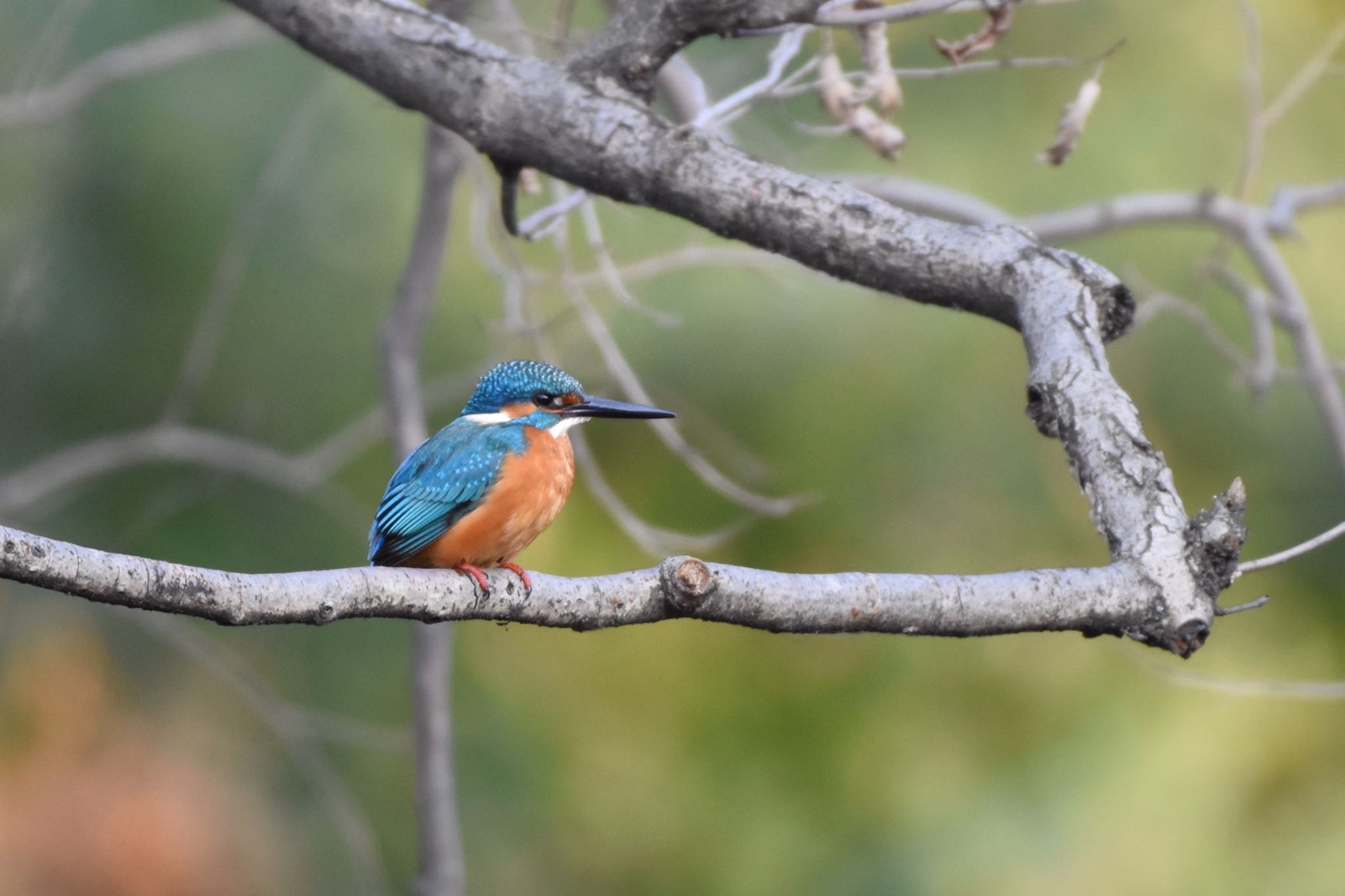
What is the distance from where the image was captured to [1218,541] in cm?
188

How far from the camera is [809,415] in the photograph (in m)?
5.69

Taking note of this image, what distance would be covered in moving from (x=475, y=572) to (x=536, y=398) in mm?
713

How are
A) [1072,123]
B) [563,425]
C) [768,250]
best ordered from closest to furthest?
[768,250]
[1072,123]
[563,425]

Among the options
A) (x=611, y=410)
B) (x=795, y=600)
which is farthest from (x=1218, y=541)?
(x=611, y=410)

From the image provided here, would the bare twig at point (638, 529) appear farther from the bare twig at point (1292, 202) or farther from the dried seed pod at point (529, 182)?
the bare twig at point (1292, 202)

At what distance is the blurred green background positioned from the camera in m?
5.42

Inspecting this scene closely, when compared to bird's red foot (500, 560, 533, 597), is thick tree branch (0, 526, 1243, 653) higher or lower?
higher

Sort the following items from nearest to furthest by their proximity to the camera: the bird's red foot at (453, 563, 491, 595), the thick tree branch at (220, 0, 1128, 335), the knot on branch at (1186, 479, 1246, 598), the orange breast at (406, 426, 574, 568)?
the knot on branch at (1186, 479, 1246, 598) < the bird's red foot at (453, 563, 491, 595) < the thick tree branch at (220, 0, 1128, 335) < the orange breast at (406, 426, 574, 568)

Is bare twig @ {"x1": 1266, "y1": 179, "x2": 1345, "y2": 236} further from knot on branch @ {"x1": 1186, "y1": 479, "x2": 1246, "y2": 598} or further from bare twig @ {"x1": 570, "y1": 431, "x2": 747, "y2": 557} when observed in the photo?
knot on branch @ {"x1": 1186, "y1": 479, "x2": 1246, "y2": 598}

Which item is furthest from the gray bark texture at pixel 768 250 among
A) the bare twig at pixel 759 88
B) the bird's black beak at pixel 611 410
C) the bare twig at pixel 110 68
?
the bare twig at pixel 110 68

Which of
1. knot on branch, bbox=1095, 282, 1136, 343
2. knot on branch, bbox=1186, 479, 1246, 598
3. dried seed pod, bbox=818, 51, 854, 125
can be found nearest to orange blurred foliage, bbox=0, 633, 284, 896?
dried seed pod, bbox=818, 51, 854, 125

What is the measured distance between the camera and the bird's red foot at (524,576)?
1849 mm

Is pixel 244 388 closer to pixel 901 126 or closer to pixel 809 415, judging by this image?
pixel 809 415

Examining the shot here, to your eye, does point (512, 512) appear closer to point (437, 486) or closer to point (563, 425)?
point (437, 486)
